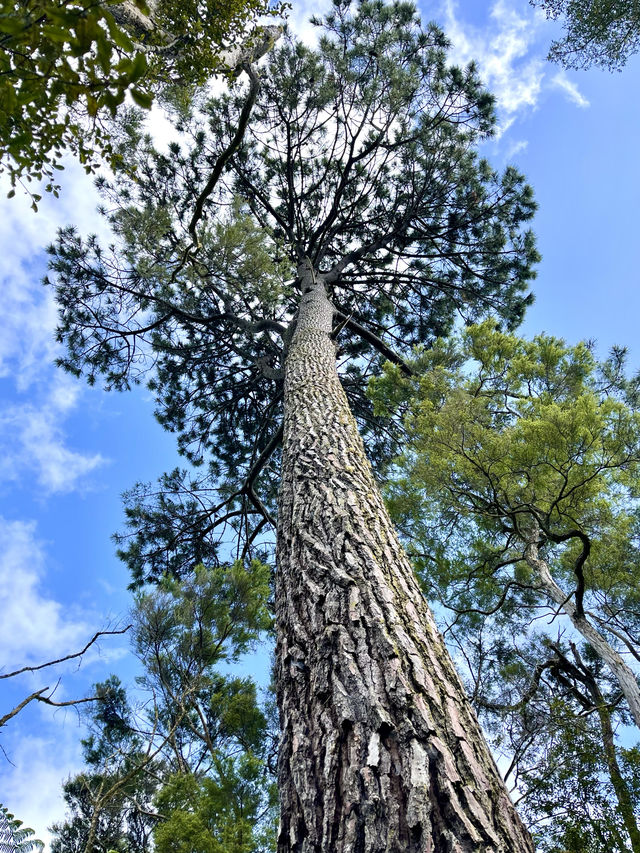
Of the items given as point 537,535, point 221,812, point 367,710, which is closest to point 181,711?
point 221,812

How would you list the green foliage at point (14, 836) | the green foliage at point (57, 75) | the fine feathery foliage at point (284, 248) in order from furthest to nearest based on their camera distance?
the fine feathery foliage at point (284, 248)
the green foliage at point (14, 836)
the green foliage at point (57, 75)

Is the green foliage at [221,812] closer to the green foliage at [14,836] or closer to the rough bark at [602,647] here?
the green foliage at [14,836]

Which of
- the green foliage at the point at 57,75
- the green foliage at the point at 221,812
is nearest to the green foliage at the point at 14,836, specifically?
the green foliage at the point at 221,812

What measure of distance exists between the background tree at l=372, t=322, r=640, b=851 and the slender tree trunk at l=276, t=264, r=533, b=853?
253 centimetres

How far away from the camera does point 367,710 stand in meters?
1.41

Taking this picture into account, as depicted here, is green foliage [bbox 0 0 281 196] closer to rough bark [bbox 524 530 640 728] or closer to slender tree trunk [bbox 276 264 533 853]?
slender tree trunk [bbox 276 264 533 853]

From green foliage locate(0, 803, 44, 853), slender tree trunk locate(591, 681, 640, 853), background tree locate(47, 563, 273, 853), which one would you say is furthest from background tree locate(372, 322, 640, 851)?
green foliage locate(0, 803, 44, 853)

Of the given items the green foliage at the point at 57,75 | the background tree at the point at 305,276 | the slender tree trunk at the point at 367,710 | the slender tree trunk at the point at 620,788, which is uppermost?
the background tree at the point at 305,276

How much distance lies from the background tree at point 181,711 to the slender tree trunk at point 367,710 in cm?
205

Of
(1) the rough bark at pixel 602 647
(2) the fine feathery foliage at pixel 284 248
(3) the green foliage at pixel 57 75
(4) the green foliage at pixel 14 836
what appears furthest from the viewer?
(2) the fine feathery foliage at pixel 284 248

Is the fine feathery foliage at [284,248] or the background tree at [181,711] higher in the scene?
the fine feathery foliage at [284,248]

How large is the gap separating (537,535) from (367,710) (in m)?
4.11

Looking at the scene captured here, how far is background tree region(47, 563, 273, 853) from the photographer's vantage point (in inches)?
153

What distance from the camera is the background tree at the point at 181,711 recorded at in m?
3.89
